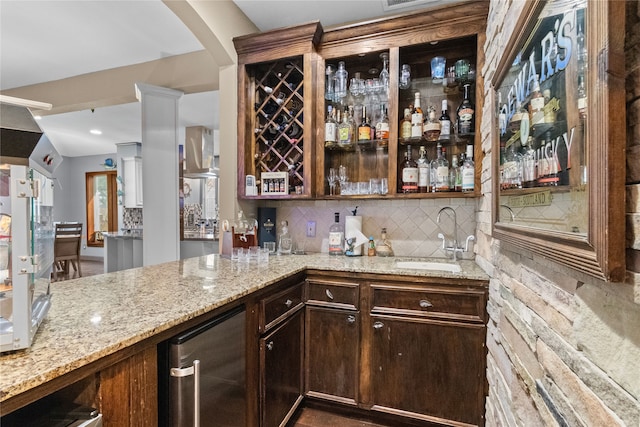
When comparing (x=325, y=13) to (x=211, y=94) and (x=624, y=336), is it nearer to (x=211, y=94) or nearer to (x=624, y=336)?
(x=211, y=94)

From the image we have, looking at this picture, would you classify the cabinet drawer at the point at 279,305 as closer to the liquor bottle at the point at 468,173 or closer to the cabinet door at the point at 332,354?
the cabinet door at the point at 332,354

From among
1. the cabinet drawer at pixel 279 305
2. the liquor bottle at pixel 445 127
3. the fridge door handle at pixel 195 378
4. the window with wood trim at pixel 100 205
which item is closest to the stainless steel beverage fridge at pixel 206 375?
the fridge door handle at pixel 195 378

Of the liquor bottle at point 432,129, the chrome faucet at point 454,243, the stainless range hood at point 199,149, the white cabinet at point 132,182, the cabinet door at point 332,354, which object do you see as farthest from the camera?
the white cabinet at point 132,182

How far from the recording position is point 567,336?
2.48 ft

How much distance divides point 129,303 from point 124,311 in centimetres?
10

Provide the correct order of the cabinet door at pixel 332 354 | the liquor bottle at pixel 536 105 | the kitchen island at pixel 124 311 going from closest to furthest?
the kitchen island at pixel 124 311 → the liquor bottle at pixel 536 105 → the cabinet door at pixel 332 354

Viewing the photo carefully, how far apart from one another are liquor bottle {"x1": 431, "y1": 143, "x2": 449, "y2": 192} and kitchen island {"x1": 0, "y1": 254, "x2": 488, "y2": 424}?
589mm

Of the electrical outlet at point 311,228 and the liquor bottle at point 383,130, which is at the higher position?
the liquor bottle at point 383,130

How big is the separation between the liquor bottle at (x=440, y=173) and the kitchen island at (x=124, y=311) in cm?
59

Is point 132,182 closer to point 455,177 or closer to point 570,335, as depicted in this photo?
point 455,177

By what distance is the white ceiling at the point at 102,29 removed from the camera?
2348mm

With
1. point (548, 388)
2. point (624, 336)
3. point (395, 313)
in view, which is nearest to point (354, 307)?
point (395, 313)

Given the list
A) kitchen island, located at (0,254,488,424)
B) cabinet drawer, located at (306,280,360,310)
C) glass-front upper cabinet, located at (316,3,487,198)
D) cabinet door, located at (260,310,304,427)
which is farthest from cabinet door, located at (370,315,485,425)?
glass-front upper cabinet, located at (316,3,487,198)

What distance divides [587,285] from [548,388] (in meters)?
0.34
